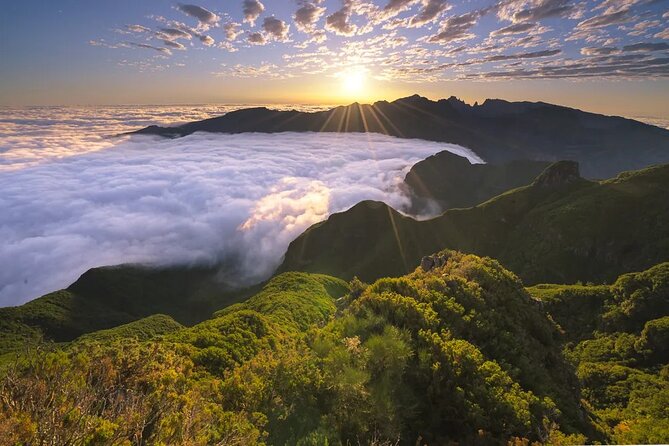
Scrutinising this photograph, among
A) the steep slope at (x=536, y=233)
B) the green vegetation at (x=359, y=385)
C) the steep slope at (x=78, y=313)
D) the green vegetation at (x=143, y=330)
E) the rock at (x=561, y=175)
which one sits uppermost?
the green vegetation at (x=359, y=385)

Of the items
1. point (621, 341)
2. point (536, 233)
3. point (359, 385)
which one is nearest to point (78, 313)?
point (359, 385)

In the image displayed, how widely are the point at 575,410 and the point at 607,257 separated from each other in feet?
356

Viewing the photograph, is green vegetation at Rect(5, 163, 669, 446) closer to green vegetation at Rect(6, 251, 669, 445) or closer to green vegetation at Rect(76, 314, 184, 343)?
green vegetation at Rect(6, 251, 669, 445)

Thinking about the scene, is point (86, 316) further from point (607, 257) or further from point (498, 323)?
point (607, 257)

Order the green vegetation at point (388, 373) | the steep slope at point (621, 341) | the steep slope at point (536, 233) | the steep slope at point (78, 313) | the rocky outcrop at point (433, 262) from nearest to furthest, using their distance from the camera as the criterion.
→ the green vegetation at point (388, 373), the rocky outcrop at point (433, 262), the steep slope at point (621, 341), the steep slope at point (536, 233), the steep slope at point (78, 313)

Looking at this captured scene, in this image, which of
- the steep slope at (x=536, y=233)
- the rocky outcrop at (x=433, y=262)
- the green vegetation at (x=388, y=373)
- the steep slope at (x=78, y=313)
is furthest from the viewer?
the steep slope at (x=78, y=313)

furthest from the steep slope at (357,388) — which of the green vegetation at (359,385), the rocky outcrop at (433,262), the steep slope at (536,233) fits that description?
the steep slope at (536,233)

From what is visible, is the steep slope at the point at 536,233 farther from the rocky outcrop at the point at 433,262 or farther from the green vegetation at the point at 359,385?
the green vegetation at the point at 359,385

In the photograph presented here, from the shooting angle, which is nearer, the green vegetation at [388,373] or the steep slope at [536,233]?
the green vegetation at [388,373]

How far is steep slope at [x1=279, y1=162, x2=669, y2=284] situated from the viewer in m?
110

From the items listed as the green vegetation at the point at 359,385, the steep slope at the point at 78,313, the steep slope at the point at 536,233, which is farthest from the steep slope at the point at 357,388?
the steep slope at the point at 78,313

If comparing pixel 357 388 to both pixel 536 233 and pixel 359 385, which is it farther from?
pixel 536 233

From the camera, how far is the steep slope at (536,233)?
4331 inches

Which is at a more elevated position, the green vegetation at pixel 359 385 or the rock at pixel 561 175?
the green vegetation at pixel 359 385
